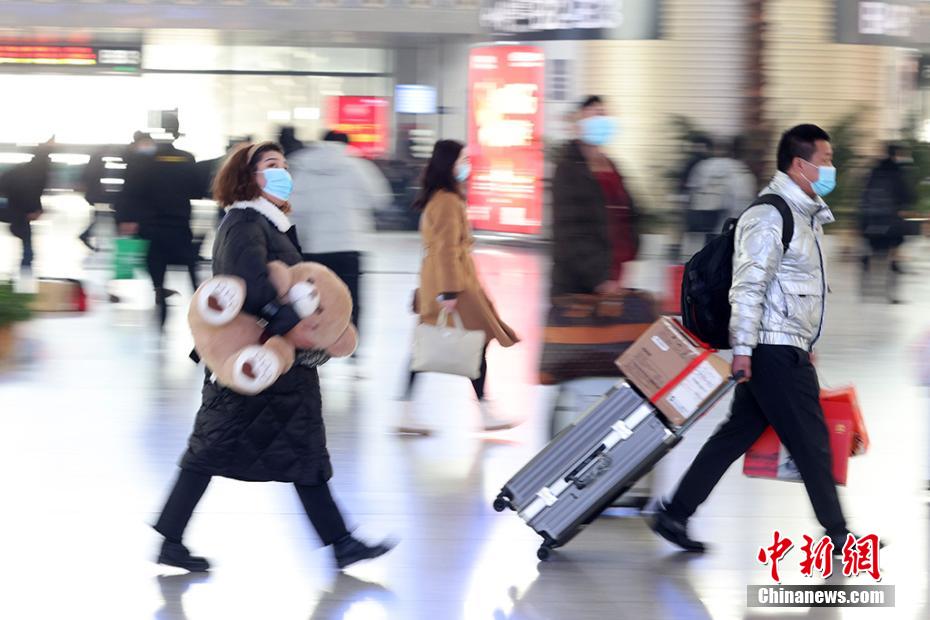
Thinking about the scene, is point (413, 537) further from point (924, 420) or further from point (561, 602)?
point (924, 420)

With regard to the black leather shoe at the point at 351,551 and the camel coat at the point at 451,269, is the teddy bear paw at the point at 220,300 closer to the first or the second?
the black leather shoe at the point at 351,551

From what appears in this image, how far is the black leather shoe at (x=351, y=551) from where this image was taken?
211 inches

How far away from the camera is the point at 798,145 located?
17.8ft

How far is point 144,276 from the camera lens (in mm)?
16344

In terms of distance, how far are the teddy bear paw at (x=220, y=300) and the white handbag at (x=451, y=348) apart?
3.02 metres

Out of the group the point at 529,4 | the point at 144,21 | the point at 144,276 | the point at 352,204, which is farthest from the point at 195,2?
the point at 352,204

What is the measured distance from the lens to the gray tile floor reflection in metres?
5.07

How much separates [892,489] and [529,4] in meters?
13.8

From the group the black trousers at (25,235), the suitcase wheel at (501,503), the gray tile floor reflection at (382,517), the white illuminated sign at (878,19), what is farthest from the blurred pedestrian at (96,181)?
the suitcase wheel at (501,503)

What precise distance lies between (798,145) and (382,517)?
2.37m

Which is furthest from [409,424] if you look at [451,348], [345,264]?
[345,264]

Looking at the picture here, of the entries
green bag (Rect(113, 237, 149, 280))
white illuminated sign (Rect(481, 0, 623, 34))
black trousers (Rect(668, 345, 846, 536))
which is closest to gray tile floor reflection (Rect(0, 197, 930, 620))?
black trousers (Rect(668, 345, 846, 536))

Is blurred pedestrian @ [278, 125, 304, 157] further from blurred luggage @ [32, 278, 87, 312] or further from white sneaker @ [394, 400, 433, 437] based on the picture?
blurred luggage @ [32, 278, 87, 312]

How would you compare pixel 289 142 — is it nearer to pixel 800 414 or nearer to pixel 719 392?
pixel 719 392
